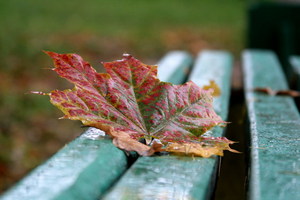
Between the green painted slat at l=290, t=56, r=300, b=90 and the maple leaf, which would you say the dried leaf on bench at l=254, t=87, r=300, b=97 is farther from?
the maple leaf

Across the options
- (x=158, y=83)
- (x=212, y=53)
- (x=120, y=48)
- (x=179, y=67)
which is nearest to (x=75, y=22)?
(x=120, y=48)

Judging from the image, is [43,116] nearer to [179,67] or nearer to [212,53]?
[212,53]

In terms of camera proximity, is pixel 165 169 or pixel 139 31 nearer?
pixel 165 169

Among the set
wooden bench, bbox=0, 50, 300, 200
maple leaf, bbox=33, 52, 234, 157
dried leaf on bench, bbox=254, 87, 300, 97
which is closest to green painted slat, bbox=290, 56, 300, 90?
dried leaf on bench, bbox=254, 87, 300, 97

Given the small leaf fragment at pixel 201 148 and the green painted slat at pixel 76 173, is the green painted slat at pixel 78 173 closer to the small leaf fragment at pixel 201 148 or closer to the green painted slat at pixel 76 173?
the green painted slat at pixel 76 173

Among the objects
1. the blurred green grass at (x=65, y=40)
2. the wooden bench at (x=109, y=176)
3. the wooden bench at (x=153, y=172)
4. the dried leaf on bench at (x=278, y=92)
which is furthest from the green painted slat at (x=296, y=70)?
the blurred green grass at (x=65, y=40)
